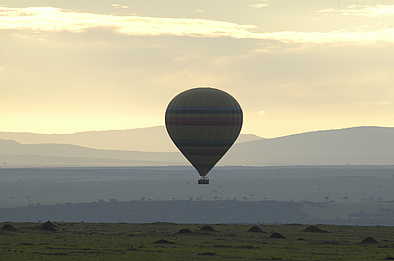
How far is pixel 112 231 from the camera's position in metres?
131

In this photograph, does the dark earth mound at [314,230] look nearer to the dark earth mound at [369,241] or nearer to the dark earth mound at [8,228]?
the dark earth mound at [369,241]

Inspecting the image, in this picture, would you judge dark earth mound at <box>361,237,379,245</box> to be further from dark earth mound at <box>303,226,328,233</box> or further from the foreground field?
dark earth mound at <box>303,226,328,233</box>

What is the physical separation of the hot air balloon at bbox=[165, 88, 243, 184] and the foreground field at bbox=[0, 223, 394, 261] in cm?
1158

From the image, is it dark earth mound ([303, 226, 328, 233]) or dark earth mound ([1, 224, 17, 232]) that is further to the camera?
dark earth mound ([303, 226, 328, 233])

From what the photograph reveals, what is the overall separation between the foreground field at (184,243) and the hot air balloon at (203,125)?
11579 millimetres

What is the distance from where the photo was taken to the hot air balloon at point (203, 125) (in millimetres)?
147750

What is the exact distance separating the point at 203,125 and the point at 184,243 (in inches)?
1500

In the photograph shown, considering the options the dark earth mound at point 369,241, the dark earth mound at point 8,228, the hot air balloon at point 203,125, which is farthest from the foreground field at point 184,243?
the hot air balloon at point 203,125

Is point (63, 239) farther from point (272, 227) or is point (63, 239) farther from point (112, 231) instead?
point (272, 227)

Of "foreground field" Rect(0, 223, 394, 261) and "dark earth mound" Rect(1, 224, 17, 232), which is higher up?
"dark earth mound" Rect(1, 224, 17, 232)

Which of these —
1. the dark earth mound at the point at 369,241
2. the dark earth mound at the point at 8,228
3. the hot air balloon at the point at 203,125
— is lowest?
the dark earth mound at the point at 369,241

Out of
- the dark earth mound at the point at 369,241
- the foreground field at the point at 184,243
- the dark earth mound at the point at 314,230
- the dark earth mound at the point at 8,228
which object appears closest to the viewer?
the foreground field at the point at 184,243

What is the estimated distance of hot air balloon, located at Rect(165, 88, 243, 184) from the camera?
485 feet

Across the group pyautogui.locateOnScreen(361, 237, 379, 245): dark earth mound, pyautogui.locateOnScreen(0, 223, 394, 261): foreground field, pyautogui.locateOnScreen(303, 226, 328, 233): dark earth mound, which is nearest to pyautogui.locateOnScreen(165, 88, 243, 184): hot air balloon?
pyautogui.locateOnScreen(0, 223, 394, 261): foreground field
